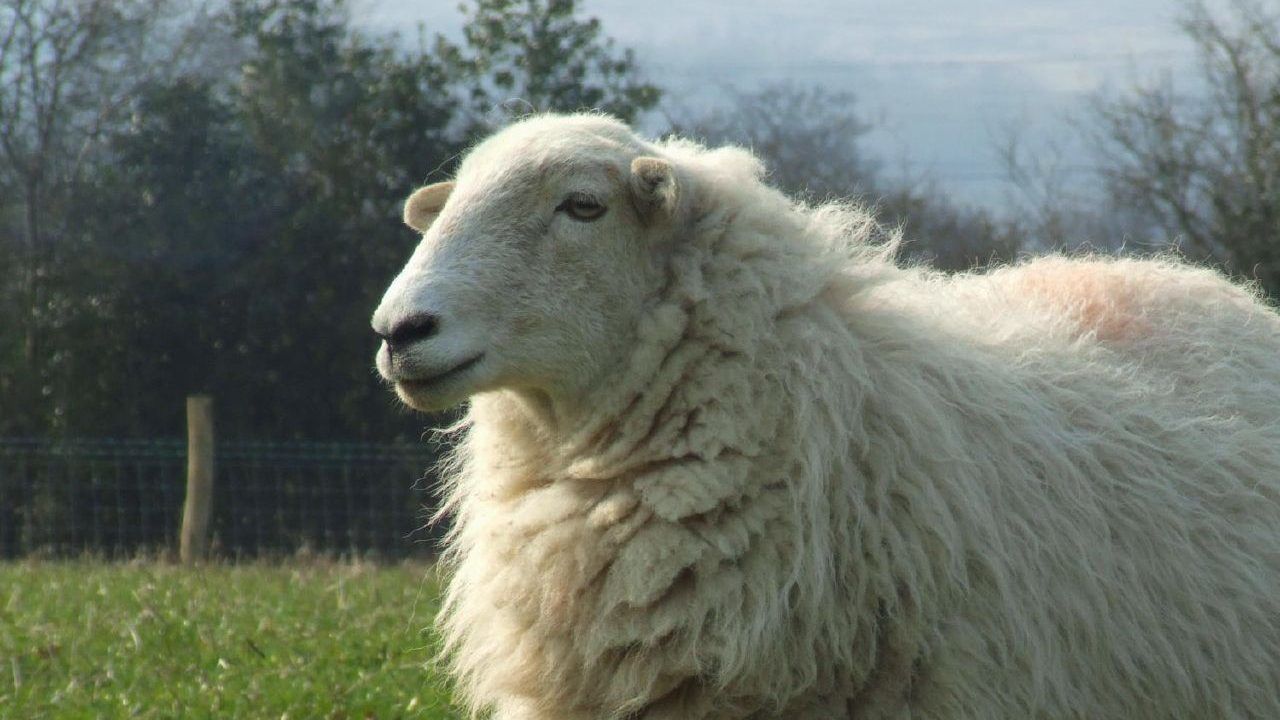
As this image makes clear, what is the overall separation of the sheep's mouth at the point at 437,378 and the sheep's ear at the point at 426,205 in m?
0.75

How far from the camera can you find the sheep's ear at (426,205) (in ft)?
13.3

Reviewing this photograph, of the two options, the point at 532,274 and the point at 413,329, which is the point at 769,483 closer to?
the point at 532,274

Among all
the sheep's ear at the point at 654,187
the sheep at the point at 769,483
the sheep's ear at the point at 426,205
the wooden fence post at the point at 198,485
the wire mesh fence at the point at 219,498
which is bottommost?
the wire mesh fence at the point at 219,498

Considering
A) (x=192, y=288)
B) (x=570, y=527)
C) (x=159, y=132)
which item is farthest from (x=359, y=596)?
(x=159, y=132)

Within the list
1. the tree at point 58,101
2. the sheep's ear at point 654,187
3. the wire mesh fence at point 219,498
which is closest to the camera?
the sheep's ear at point 654,187

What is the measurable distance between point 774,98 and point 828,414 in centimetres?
2687

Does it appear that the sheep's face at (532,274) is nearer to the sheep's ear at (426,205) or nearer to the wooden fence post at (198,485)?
the sheep's ear at (426,205)

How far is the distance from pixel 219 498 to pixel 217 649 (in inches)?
381

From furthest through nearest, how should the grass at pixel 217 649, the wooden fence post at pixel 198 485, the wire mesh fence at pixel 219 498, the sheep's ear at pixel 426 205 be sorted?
the wire mesh fence at pixel 219 498
the wooden fence post at pixel 198 485
the grass at pixel 217 649
the sheep's ear at pixel 426 205

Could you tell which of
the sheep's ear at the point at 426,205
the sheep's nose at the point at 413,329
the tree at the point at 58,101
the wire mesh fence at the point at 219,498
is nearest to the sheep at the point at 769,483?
the sheep's nose at the point at 413,329

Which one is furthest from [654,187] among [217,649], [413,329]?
[217,649]

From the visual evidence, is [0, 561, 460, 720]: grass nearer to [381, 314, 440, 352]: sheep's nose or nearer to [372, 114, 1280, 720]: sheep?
[372, 114, 1280, 720]: sheep

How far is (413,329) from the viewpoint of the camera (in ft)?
11.0

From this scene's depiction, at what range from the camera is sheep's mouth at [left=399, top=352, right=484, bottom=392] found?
3381mm
